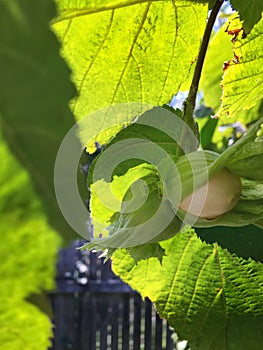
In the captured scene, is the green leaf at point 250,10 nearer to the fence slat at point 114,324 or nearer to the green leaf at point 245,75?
the green leaf at point 245,75

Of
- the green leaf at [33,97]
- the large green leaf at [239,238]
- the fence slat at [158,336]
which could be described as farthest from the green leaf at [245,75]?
the fence slat at [158,336]

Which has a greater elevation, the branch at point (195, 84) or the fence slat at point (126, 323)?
the branch at point (195, 84)

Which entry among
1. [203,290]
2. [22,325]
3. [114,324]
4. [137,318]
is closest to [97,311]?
[114,324]

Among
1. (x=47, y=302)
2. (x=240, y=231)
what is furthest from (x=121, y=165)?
(x=47, y=302)

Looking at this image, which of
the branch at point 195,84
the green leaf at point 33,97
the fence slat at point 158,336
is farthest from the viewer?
the fence slat at point 158,336

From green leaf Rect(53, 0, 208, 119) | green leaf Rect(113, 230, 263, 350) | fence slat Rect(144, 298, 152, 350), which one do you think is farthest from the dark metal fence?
green leaf Rect(53, 0, 208, 119)

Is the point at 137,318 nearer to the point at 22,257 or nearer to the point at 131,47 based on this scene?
the point at 131,47

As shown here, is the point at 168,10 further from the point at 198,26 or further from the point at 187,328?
the point at 187,328
